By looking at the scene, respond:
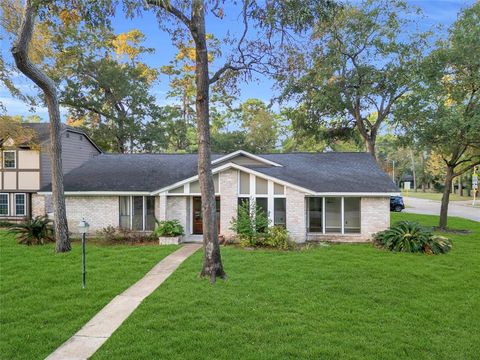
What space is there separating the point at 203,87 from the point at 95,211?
11.1 metres

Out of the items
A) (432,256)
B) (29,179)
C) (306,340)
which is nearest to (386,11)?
(432,256)

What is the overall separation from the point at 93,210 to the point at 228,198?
282 inches

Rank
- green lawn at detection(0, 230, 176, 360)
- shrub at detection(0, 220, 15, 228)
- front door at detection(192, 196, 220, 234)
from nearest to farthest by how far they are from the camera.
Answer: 1. green lawn at detection(0, 230, 176, 360)
2. front door at detection(192, 196, 220, 234)
3. shrub at detection(0, 220, 15, 228)

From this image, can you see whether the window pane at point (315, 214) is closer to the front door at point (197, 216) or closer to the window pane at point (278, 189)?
the window pane at point (278, 189)

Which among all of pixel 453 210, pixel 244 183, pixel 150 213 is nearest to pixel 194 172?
pixel 150 213

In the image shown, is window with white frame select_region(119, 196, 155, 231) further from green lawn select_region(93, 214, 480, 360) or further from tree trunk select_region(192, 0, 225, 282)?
tree trunk select_region(192, 0, 225, 282)

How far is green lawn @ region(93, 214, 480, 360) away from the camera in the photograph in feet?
20.0

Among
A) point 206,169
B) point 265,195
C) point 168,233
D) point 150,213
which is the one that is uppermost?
point 206,169

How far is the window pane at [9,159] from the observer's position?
78.6 feet

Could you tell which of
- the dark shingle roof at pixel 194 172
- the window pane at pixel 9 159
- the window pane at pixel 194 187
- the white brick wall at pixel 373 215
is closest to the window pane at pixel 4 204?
the window pane at pixel 9 159

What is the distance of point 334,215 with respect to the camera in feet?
56.4

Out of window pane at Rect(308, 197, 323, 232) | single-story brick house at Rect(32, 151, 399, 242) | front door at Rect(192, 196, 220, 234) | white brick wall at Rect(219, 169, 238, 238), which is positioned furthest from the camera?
front door at Rect(192, 196, 220, 234)

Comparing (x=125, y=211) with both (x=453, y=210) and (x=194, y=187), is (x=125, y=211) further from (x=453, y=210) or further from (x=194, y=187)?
(x=453, y=210)

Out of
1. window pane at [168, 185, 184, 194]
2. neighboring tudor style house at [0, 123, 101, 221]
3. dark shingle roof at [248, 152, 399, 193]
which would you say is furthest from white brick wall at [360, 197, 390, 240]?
neighboring tudor style house at [0, 123, 101, 221]
